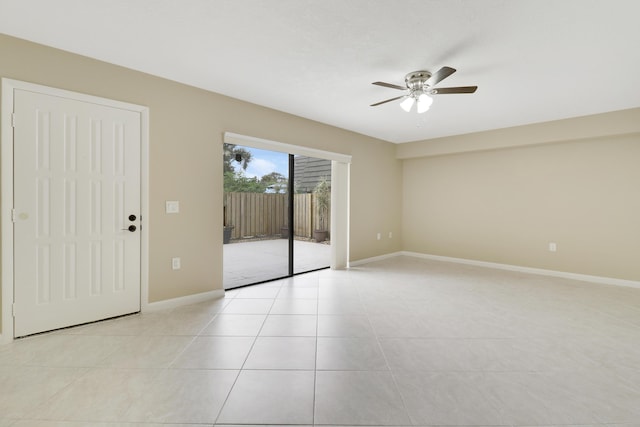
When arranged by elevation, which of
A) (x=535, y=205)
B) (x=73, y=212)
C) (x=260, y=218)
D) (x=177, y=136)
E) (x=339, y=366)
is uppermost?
(x=177, y=136)

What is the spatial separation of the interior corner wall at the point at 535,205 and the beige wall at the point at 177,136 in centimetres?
371

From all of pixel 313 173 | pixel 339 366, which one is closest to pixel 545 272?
pixel 339 366

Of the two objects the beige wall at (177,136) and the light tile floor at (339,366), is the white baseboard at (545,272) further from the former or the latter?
Result: the beige wall at (177,136)

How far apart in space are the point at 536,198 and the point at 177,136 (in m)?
5.70

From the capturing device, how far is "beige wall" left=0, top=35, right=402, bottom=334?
2496mm

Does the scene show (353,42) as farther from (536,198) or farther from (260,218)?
(536,198)

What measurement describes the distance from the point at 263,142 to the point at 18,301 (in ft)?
9.56

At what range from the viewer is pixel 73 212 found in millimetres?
2594

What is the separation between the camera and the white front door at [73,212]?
2.38 meters

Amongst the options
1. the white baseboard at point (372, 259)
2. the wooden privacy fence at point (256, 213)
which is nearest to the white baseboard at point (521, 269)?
the white baseboard at point (372, 259)

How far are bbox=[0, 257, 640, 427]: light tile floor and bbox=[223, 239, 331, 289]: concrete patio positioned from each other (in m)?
1.05

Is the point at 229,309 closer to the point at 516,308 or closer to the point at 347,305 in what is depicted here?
the point at 347,305

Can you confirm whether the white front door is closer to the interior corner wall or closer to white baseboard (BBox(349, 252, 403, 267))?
white baseboard (BBox(349, 252, 403, 267))

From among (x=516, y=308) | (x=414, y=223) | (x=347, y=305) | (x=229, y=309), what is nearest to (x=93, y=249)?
(x=229, y=309)
